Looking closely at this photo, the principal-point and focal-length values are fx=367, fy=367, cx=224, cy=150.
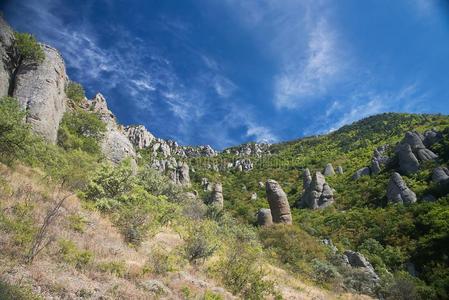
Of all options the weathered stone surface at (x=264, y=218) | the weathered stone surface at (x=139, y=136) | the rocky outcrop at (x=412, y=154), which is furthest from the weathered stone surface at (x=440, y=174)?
the weathered stone surface at (x=139, y=136)

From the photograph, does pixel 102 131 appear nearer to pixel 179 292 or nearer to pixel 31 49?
pixel 31 49

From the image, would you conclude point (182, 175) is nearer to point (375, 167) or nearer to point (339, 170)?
point (339, 170)

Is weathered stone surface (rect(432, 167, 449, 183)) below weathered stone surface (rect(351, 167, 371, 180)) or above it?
below

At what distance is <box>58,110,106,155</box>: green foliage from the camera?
2681 cm

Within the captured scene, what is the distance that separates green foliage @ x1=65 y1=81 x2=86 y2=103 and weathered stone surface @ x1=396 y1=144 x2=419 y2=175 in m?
50.1

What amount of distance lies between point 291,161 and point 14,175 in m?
109

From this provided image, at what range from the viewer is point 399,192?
171 feet

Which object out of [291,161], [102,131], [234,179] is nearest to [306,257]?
[102,131]

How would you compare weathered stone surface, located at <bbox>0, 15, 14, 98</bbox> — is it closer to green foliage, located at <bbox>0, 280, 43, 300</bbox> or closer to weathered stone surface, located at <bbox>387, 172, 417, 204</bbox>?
green foliage, located at <bbox>0, 280, 43, 300</bbox>

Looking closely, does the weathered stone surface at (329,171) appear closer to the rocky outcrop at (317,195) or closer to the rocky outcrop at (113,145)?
the rocky outcrop at (317,195)

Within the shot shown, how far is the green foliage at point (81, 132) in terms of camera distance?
2681cm

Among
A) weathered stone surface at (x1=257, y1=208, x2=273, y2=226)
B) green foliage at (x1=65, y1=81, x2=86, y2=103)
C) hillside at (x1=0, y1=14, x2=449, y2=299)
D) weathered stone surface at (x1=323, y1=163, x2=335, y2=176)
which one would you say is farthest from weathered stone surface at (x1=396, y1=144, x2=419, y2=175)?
green foliage at (x1=65, y1=81, x2=86, y2=103)

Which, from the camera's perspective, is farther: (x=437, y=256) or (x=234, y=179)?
(x=234, y=179)

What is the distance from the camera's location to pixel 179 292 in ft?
30.1
